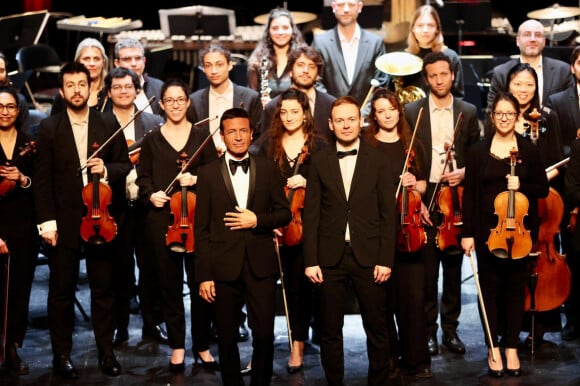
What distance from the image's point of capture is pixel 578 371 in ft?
17.2

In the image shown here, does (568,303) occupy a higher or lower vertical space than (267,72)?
lower

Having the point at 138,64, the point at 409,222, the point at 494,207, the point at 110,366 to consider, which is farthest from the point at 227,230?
the point at 138,64

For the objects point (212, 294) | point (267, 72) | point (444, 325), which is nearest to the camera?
point (212, 294)

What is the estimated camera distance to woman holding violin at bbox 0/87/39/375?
16.9 ft

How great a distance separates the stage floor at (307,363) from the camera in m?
5.17

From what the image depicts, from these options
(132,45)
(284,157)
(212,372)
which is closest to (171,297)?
(212,372)

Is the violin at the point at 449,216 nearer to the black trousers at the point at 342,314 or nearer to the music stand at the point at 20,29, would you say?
the black trousers at the point at 342,314

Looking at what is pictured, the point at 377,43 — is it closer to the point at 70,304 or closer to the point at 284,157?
the point at 284,157

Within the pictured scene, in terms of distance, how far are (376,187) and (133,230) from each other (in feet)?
5.49

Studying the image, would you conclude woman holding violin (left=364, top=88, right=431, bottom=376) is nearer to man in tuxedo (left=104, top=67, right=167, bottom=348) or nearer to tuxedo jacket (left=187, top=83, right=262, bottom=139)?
tuxedo jacket (left=187, top=83, right=262, bottom=139)

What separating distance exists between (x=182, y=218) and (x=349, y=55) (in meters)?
1.89

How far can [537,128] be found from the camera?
5277 mm

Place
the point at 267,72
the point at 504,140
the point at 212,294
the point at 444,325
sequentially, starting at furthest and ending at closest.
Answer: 1. the point at 267,72
2. the point at 444,325
3. the point at 504,140
4. the point at 212,294

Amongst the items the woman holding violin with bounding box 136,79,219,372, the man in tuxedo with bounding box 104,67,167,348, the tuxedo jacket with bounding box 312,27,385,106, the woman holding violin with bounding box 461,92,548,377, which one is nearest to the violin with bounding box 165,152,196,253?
the woman holding violin with bounding box 136,79,219,372
